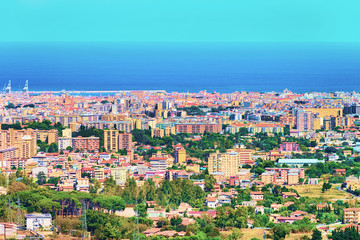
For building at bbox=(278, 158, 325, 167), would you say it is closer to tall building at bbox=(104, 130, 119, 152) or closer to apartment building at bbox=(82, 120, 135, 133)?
tall building at bbox=(104, 130, 119, 152)

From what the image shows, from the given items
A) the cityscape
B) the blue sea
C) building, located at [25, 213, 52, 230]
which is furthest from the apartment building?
the blue sea

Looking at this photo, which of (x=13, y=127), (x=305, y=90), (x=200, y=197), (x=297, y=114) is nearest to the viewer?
(x=200, y=197)

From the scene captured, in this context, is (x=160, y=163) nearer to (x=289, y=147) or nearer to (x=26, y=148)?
(x=26, y=148)

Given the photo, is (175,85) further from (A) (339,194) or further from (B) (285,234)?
(B) (285,234)

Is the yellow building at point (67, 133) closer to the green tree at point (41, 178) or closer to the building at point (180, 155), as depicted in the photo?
the building at point (180, 155)

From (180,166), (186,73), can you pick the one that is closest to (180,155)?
(180,166)

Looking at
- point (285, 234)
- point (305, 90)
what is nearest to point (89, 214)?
point (285, 234)
